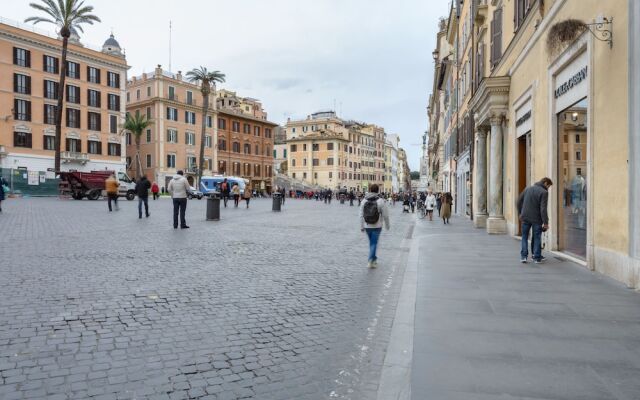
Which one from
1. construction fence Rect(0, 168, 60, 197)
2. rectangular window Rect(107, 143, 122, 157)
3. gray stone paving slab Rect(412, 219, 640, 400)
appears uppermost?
rectangular window Rect(107, 143, 122, 157)

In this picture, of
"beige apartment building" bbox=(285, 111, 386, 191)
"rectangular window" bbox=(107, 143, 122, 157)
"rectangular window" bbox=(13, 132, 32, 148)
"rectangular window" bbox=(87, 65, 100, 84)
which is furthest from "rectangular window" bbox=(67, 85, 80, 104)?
"beige apartment building" bbox=(285, 111, 386, 191)

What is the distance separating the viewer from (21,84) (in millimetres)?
50594

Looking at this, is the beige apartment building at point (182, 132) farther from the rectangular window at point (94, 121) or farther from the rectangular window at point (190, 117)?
the rectangular window at point (94, 121)

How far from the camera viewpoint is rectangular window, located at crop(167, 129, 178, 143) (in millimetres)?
67938

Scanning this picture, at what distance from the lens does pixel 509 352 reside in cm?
405

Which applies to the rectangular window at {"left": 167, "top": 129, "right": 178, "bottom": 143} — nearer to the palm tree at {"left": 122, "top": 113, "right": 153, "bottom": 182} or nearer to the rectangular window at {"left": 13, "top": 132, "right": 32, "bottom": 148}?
the palm tree at {"left": 122, "top": 113, "right": 153, "bottom": 182}

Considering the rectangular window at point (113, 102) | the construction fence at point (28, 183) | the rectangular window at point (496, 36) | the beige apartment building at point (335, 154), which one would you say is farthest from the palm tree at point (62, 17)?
the beige apartment building at point (335, 154)

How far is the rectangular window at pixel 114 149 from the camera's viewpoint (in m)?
59.3

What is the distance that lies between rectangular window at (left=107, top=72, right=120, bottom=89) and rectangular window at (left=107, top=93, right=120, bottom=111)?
1131 mm

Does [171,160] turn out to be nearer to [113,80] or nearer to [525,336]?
[113,80]

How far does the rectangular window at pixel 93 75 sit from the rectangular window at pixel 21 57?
673 centimetres

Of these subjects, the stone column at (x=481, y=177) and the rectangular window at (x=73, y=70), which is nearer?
the stone column at (x=481, y=177)

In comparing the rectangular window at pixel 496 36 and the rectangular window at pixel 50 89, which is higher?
the rectangular window at pixel 50 89

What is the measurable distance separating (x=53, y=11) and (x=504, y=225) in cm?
4104
